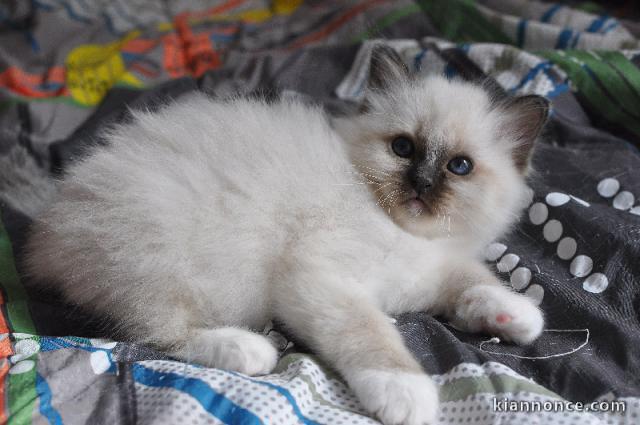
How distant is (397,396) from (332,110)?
3.39 feet

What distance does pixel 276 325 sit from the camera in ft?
3.41

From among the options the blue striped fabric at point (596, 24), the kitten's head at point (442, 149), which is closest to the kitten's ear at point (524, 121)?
the kitten's head at point (442, 149)

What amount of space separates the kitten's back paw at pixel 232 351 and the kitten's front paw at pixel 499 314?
0.40m

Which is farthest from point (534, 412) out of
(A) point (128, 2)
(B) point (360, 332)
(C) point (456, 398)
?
(A) point (128, 2)

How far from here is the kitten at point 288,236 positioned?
0.92 meters

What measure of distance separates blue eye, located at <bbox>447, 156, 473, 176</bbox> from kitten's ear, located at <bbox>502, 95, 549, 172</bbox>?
0.17m

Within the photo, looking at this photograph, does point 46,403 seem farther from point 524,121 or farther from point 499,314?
point 524,121

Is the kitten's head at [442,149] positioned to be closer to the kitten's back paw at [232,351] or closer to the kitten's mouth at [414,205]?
the kitten's mouth at [414,205]

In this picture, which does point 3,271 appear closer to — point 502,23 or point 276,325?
point 276,325

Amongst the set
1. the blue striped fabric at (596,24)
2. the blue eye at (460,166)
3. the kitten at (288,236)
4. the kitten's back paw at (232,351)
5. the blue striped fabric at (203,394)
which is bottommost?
the kitten's back paw at (232,351)

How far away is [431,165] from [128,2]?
7.39 feet

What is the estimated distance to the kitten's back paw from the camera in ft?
2.87

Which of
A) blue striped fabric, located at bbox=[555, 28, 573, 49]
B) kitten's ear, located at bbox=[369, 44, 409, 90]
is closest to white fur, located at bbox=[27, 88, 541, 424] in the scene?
kitten's ear, located at bbox=[369, 44, 409, 90]

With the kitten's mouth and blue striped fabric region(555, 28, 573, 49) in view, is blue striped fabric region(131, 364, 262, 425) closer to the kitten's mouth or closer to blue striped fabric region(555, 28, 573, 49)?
the kitten's mouth
